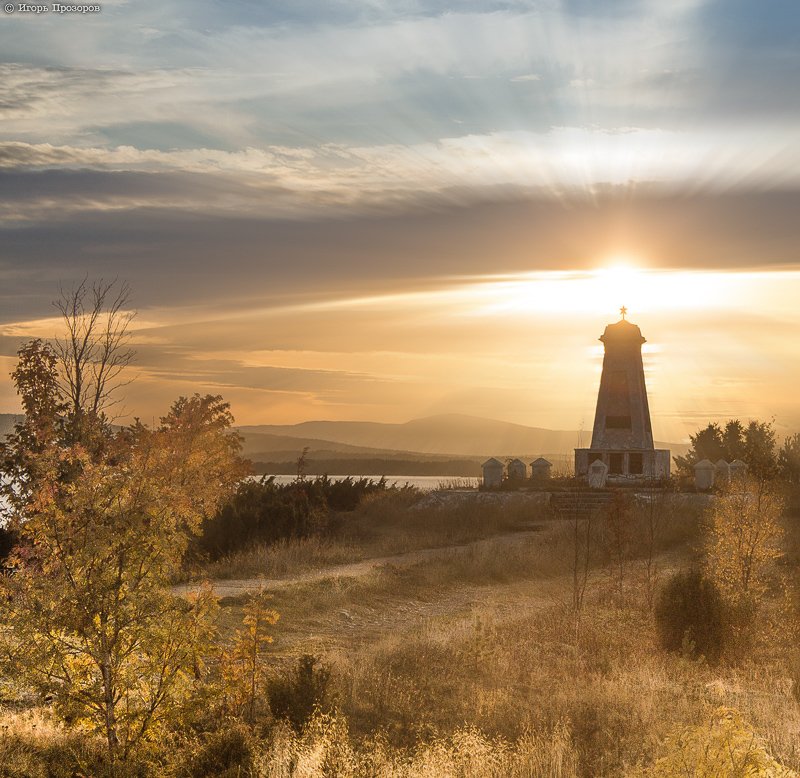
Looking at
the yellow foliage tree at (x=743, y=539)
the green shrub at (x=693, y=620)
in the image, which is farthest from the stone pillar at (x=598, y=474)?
the green shrub at (x=693, y=620)

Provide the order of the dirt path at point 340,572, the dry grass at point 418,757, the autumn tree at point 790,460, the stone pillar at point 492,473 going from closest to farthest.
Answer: the dry grass at point 418,757
the dirt path at point 340,572
the autumn tree at point 790,460
the stone pillar at point 492,473

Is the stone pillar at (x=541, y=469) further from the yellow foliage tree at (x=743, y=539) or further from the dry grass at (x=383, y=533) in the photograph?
the yellow foliage tree at (x=743, y=539)

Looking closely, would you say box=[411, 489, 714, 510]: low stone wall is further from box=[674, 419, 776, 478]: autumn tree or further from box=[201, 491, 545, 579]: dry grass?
box=[674, 419, 776, 478]: autumn tree

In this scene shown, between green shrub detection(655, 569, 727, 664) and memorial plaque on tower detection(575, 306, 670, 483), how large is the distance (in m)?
25.8

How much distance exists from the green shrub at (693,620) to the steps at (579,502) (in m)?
18.0

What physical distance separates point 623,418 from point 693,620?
2785 centimetres

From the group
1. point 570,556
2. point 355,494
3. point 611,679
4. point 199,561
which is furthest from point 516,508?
point 611,679

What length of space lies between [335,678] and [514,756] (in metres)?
3.57

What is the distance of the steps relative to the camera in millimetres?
35875

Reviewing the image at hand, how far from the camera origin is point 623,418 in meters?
Answer: 43.6


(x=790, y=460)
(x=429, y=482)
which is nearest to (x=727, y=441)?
(x=790, y=460)

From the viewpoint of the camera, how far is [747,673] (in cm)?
1511

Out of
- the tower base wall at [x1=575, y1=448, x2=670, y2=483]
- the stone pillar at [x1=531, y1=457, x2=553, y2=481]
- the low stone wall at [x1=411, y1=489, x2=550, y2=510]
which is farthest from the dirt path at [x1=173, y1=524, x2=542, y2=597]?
the stone pillar at [x1=531, y1=457, x2=553, y2=481]

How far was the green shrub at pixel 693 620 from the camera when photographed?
53.2 ft
